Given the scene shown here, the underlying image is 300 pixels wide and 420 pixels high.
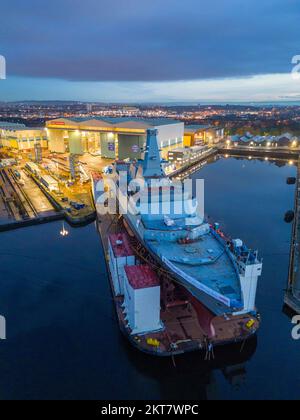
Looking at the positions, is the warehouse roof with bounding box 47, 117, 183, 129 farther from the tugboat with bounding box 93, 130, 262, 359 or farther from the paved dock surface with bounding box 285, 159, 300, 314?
the tugboat with bounding box 93, 130, 262, 359

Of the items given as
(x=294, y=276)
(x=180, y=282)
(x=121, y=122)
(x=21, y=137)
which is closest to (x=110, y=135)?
(x=121, y=122)

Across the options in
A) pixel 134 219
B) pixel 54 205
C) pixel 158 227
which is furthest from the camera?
pixel 54 205

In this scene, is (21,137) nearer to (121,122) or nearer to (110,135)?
(110,135)

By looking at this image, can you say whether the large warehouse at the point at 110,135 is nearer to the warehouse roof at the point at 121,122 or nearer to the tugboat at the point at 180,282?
the warehouse roof at the point at 121,122
